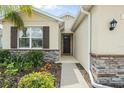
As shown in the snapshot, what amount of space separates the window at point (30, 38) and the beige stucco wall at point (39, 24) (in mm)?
509

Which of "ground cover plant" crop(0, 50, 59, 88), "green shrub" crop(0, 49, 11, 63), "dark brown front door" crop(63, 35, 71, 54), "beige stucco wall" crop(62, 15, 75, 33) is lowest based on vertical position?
"ground cover plant" crop(0, 50, 59, 88)

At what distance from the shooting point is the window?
617 inches

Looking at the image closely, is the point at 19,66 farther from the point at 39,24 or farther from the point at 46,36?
the point at 39,24

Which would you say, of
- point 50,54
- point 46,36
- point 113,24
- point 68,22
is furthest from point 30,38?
point 68,22

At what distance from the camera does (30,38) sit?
15727 mm

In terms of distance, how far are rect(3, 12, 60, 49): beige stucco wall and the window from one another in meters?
0.51

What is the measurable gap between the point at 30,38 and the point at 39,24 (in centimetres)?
122

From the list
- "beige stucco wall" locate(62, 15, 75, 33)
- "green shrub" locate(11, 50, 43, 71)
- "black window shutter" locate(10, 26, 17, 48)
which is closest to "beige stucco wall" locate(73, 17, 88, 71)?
"green shrub" locate(11, 50, 43, 71)

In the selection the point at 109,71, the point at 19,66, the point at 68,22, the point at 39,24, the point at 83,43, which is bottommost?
the point at 19,66

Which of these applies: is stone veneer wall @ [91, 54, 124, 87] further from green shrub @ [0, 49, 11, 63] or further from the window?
the window

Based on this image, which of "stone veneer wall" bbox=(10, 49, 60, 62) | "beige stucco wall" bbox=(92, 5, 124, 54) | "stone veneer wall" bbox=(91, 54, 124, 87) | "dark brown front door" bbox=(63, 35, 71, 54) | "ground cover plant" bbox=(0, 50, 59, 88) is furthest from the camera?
"dark brown front door" bbox=(63, 35, 71, 54)
